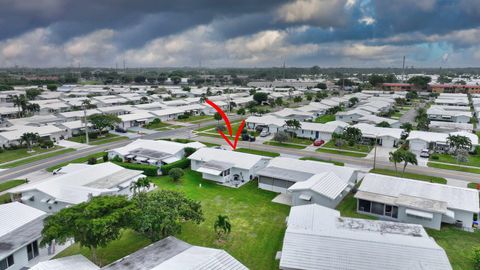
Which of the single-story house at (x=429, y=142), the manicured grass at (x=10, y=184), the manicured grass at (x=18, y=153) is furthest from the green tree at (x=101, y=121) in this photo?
the single-story house at (x=429, y=142)

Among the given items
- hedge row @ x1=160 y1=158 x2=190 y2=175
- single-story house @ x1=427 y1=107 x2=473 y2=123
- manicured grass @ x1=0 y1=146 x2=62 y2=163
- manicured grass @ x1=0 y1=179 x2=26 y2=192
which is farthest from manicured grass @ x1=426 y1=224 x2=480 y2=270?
single-story house @ x1=427 y1=107 x2=473 y2=123

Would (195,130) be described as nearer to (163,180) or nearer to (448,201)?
(163,180)

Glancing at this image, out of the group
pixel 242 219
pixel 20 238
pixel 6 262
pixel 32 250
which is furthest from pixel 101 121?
pixel 6 262

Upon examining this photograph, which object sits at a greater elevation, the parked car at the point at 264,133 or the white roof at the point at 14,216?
the white roof at the point at 14,216

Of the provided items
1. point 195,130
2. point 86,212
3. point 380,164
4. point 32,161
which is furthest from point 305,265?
point 195,130

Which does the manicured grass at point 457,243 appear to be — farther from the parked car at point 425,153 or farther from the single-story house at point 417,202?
the parked car at point 425,153

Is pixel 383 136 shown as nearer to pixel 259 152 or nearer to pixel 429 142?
pixel 429 142
